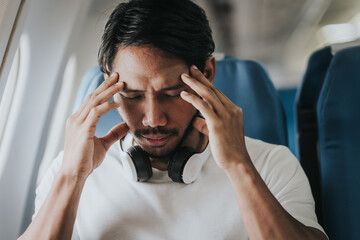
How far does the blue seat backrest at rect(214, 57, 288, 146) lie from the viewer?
150 cm

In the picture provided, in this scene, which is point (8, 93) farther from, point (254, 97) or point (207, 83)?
point (254, 97)

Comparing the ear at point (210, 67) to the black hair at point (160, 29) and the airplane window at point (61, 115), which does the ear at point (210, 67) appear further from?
the airplane window at point (61, 115)

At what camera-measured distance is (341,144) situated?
1.37 m

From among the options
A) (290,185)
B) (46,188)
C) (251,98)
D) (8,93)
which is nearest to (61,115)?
(8,93)

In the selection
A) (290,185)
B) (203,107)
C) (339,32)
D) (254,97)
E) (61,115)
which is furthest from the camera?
(339,32)

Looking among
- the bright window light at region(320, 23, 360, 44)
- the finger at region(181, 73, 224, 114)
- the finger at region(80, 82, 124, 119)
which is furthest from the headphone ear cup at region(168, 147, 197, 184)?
the bright window light at region(320, 23, 360, 44)

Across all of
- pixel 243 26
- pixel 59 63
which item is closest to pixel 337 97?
pixel 59 63

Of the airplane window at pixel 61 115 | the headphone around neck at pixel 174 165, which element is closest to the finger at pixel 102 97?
the headphone around neck at pixel 174 165

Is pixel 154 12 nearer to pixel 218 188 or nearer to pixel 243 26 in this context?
pixel 218 188

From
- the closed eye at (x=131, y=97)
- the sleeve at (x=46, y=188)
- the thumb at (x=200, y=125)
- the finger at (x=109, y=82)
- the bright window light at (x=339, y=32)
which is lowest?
the sleeve at (x=46, y=188)

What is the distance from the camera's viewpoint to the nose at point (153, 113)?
3.66ft

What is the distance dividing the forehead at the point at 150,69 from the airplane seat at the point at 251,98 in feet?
1.62

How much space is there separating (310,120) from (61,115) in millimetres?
1411

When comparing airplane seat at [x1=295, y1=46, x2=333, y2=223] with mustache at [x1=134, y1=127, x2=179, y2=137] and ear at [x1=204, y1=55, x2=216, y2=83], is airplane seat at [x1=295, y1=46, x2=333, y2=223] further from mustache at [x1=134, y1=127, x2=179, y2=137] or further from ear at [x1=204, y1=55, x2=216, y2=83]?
mustache at [x1=134, y1=127, x2=179, y2=137]
